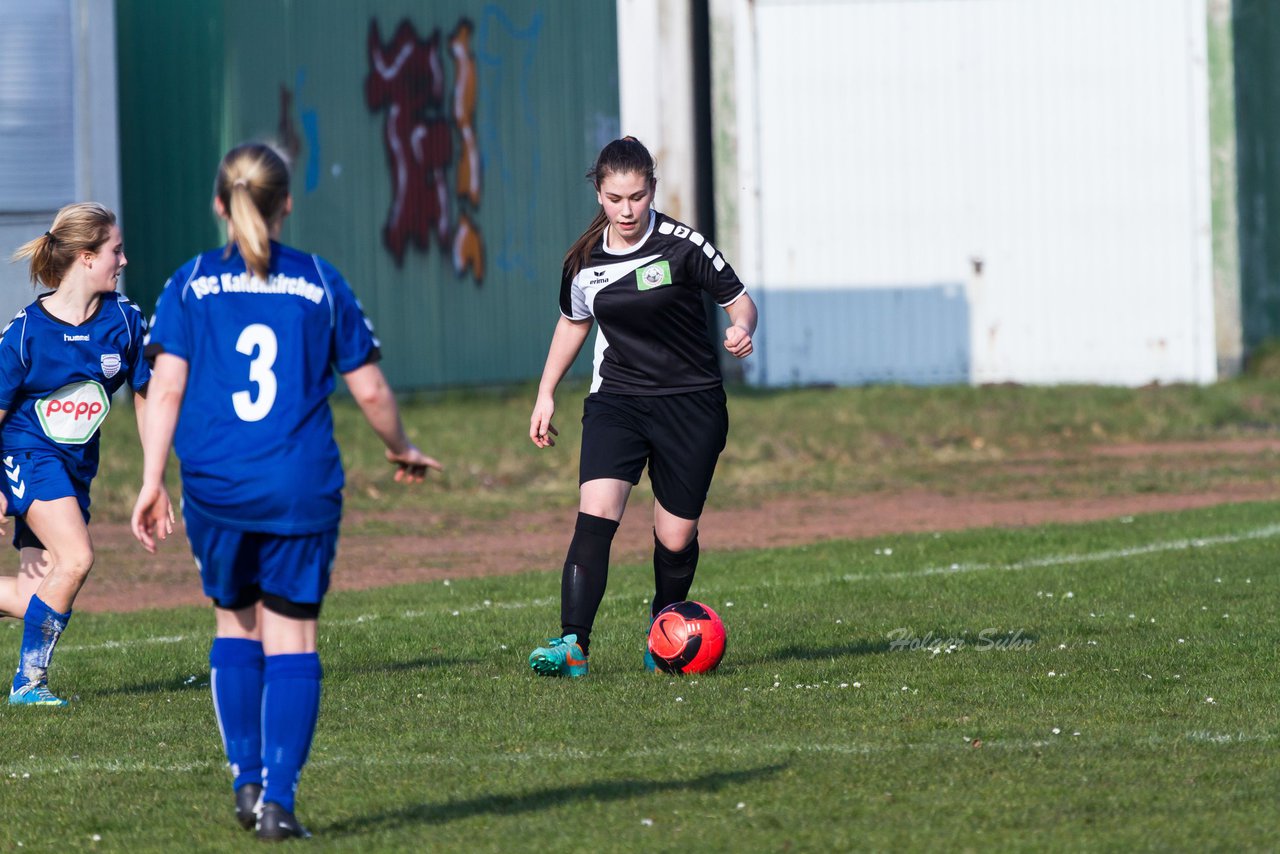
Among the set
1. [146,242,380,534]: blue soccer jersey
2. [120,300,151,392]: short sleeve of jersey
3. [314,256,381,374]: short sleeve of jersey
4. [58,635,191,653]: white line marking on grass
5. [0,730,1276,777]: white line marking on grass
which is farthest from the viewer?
[58,635,191,653]: white line marking on grass

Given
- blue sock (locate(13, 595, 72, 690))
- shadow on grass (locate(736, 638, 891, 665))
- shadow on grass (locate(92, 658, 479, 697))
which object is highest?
blue sock (locate(13, 595, 72, 690))

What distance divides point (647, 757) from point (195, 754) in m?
1.52

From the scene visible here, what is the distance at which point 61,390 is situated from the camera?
743 centimetres

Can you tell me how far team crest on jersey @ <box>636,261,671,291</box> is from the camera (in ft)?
25.0

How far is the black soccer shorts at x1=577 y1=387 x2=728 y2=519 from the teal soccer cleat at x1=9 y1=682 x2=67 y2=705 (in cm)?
224

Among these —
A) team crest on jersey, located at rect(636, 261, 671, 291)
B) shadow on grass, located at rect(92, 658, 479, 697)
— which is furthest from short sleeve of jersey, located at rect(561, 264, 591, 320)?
shadow on grass, located at rect(92, 658, 479, 697)

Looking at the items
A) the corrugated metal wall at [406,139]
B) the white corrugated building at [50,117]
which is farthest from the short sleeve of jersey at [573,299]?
the corrugated metal wall at [406,139]

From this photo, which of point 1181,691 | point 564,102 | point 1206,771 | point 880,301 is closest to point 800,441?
point 880,301

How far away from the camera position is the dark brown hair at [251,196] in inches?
195

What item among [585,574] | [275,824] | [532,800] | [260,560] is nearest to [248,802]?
[275,824]

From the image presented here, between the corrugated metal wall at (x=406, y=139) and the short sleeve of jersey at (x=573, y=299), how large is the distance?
12642 millimetres

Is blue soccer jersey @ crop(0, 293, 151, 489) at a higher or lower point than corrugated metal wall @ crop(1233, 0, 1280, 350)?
lower

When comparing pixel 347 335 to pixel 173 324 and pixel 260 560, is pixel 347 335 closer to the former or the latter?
pixel 173 324

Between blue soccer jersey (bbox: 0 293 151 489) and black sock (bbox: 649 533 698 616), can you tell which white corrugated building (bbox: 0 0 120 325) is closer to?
blue soccer jersey (bbox: 0 293 151 489)
